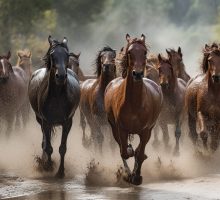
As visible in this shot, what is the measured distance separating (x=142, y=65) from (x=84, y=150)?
6.92m

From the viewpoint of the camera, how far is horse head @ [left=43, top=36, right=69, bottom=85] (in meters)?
12.2

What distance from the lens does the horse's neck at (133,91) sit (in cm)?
1130

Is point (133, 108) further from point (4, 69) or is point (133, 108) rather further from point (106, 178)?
point (4, 69)

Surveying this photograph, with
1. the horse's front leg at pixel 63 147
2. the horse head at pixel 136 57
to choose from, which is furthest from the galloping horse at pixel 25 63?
the horse head at pixel 136 57

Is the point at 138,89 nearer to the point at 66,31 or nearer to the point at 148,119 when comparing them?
the point at 148,119

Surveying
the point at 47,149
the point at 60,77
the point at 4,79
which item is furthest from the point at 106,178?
the point at 4,79

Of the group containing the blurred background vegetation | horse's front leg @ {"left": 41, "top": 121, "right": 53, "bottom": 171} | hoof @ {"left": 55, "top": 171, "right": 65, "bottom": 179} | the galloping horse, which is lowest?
hoof @ {"left": 55, "top": 171, "right": 65, "bottom": 179}

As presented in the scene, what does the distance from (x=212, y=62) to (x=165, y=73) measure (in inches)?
169

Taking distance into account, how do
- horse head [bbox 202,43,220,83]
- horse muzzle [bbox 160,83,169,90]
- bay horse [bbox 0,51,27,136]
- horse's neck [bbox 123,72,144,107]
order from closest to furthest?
horse's neck [bbox 123,72,144,107]
horse head [bbox 202,43,220,83]
horse muzzle [bbox 160,83,169,90]
bay horse [bbox 0,51,27,136]

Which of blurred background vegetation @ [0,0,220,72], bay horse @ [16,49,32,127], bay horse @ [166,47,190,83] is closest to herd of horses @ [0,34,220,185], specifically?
bay horse @ [166,47,190,83]

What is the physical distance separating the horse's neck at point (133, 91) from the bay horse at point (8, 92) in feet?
22.6

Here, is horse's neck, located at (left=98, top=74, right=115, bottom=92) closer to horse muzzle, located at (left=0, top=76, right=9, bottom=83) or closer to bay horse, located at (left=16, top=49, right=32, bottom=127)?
horse muzzle, located at (left=0, top=76, right=9, bottom=83)

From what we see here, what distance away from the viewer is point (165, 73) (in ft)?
55.8

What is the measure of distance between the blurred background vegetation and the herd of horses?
2696cm
